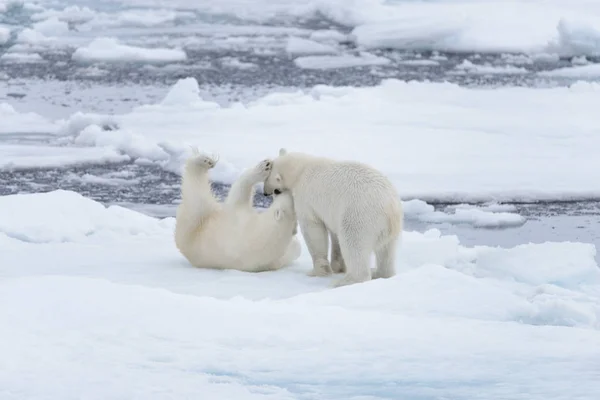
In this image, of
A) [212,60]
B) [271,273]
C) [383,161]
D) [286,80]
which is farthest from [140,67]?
[271,273]

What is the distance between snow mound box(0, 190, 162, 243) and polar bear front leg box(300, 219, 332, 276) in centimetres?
145

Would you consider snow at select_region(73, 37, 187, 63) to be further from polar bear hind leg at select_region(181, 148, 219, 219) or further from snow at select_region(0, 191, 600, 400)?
snow at select_region(0, 191, 600, 400)

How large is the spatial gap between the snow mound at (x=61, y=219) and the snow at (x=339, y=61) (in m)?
8.48

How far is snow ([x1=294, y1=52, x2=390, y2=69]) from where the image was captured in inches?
558

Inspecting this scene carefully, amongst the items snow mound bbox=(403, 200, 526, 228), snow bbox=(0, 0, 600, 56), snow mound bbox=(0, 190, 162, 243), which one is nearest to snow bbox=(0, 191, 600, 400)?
snow mound bbox=(0, 190, 162, 243)

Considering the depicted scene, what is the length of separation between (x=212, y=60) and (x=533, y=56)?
4.35m

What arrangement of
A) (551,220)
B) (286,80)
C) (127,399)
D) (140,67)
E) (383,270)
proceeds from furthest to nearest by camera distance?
(140,67) < (286,80) < (551,220) < (383,270) < (127,399)

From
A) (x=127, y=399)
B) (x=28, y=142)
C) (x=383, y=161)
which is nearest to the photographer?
(x=127, y=399)

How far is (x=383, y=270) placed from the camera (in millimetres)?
4488

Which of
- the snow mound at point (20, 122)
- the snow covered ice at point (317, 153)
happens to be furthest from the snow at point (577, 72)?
the snow mound at point (20, 122)

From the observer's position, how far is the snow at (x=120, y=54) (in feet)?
48.4

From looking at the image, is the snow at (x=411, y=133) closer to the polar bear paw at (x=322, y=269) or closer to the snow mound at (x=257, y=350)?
the polar bear paw at (x=322, y=269)

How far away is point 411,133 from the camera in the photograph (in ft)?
30.6

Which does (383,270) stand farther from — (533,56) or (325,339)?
(533,56)
